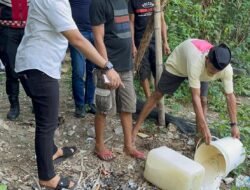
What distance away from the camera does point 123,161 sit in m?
4.25

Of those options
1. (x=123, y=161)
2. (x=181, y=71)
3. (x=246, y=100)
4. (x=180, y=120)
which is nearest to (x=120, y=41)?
(x=181, y=71)

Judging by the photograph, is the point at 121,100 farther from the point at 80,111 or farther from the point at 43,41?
the point at 43,41

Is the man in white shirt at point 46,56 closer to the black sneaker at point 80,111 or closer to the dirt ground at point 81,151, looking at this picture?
the dirt ground at point 81,151

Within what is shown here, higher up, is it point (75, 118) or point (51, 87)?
point (51, 87)

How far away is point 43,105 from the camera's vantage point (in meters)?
3.31

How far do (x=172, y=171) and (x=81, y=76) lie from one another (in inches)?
61.1

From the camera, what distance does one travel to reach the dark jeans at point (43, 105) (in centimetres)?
325

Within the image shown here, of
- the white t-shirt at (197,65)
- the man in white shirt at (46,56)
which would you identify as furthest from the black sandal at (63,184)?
the white t-shirt at (197,65)

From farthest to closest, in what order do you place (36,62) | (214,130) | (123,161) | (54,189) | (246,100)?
(246,100), (214,130), (123,161), (54,189), (36,62)

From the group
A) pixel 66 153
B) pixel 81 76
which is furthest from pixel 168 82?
pixel 66 153

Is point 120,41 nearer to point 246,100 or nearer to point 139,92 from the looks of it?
point 139,92

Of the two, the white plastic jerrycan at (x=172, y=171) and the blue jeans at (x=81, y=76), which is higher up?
the blue jeans at (x=81, y=76)

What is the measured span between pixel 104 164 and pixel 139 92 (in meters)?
1.83

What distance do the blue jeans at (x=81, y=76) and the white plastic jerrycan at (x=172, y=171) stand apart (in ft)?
4.04
